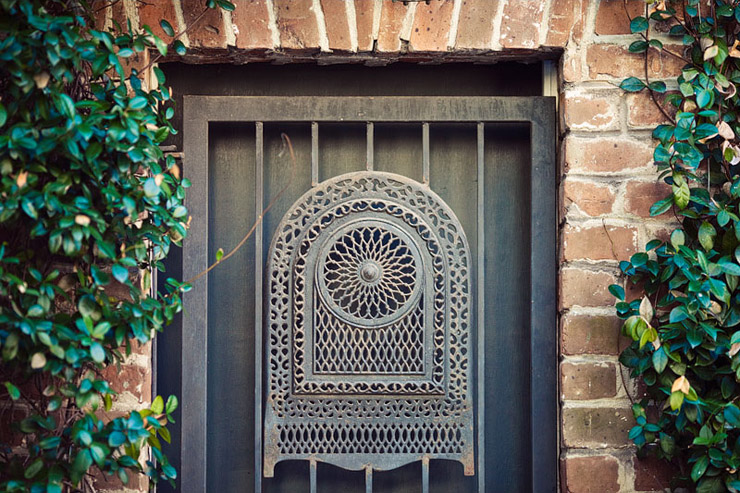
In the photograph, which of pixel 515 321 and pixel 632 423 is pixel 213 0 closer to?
pixel 515 321

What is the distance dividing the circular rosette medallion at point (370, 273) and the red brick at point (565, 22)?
1.81 ft

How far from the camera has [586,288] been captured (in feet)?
4.79

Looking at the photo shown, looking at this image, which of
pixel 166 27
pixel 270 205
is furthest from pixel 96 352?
pixel 166 27

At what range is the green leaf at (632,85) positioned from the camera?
1.44 meters

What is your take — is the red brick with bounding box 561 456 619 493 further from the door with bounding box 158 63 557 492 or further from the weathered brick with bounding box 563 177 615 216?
the weathered brick with bounding box 563 177 615 216

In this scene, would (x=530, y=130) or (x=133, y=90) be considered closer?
(x=133, y=90)

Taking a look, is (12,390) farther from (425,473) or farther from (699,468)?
Result: (699,468)

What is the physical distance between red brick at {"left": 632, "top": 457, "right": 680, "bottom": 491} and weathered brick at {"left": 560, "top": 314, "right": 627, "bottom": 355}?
25 centimetres

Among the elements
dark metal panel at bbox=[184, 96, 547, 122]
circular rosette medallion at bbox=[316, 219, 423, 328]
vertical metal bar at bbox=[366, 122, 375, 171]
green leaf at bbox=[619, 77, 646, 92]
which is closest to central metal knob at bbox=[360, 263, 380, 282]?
circular rosette medallion at bbox=[316, 219, 423, 328]

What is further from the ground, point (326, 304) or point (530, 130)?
point (530, 130)

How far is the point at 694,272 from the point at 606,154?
32 centimetres

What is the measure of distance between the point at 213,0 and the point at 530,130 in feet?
2.55

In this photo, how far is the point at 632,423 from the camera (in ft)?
4.75

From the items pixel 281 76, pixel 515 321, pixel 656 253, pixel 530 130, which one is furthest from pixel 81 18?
pixel 656 253
